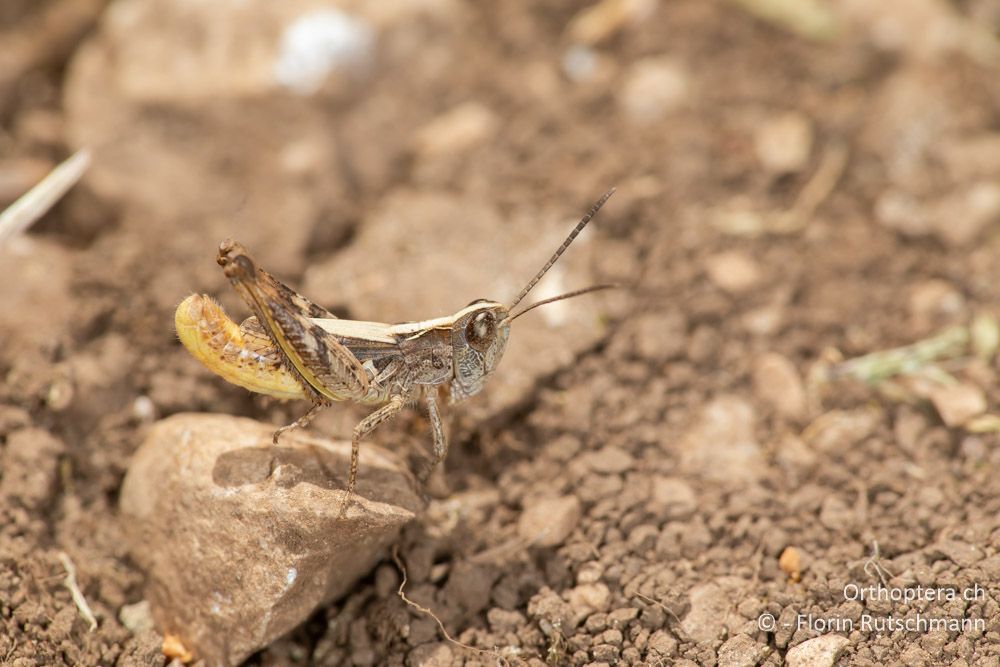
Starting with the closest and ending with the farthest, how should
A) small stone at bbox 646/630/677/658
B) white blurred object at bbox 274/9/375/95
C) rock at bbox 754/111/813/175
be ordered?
1. small stone at bbox 646/630/677/658
2. white blurred object at bbox 274/9/375/95
3. rock at bbox 754/111/813/175

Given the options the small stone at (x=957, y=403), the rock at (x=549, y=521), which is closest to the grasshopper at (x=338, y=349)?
the rock at (x=549, y=521)

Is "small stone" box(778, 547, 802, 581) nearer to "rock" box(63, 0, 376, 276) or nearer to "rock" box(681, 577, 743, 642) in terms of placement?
"rock" box(681, 577, 743, 642)

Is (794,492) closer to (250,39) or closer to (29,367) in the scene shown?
(29,367)

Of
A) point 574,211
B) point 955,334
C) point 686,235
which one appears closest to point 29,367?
point 574,211

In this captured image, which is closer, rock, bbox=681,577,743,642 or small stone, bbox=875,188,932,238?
rock, bbox=681,577,743,642

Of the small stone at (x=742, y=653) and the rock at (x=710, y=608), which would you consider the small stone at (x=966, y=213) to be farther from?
the small stone at (x=742, y=653)

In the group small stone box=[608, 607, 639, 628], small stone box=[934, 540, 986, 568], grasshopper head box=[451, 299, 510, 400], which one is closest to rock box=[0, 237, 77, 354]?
grasshopper head box=[451, 299, 510, 400]
